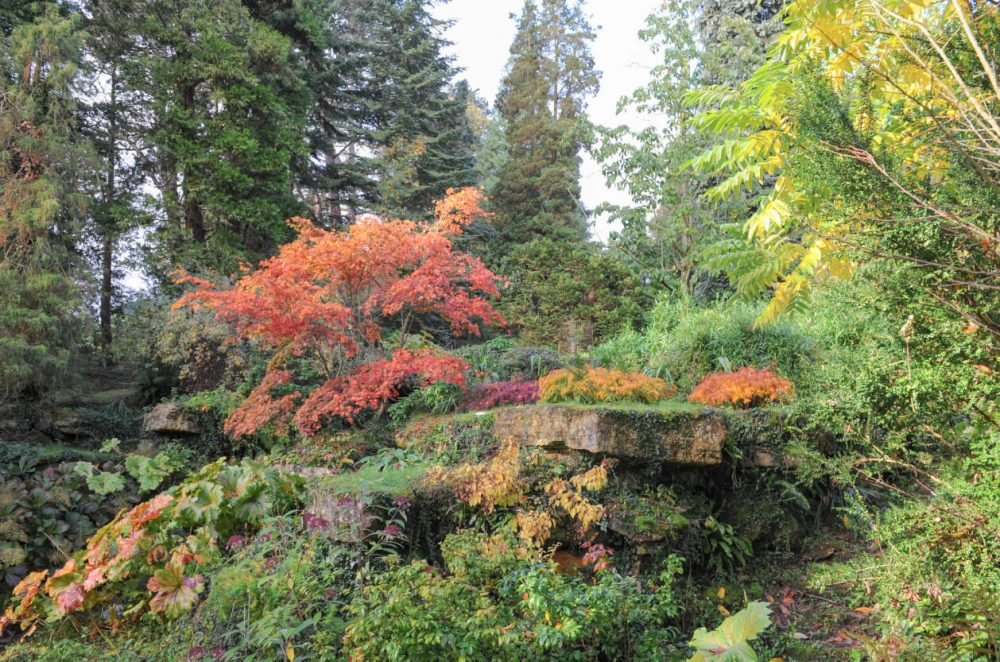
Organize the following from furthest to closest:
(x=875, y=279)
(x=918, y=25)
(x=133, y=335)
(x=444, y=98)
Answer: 1. (x=444, y=98)
2. (x=133, y=335)
3. (x=875, y=279)
4. (x=918, y=25)

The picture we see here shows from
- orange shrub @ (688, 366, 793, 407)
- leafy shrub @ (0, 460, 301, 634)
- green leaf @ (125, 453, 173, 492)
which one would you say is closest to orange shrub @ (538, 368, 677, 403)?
orange shrub @ (688, 366, 793, 407)

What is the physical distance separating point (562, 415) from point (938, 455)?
2752mm

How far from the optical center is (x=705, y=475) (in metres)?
5.38

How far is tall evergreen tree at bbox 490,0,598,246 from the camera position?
1723 cm

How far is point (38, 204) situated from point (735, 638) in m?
9.47

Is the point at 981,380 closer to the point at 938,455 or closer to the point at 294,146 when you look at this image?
the point at 938,455

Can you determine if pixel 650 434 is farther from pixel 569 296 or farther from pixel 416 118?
pixel 416 118

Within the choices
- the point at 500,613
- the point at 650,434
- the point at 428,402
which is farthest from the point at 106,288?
the point at 500,613

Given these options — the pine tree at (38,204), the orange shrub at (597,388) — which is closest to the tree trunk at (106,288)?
the pine tree at (38,204)

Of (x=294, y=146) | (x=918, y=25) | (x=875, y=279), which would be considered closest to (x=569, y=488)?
(x=875, y=279)

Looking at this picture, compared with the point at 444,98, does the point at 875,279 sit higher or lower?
lower

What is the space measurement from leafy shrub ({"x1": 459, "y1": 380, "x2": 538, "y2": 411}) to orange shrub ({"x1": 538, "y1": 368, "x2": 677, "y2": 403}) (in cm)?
57

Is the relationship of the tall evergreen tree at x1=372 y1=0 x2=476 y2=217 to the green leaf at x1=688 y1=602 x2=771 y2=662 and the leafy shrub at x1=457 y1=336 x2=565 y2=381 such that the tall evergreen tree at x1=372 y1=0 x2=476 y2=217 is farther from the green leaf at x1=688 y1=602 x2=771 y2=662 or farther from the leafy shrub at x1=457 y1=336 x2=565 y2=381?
the green leaf at x1=688 y1=602 x2=771 y2=662

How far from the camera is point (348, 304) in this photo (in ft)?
23.5
